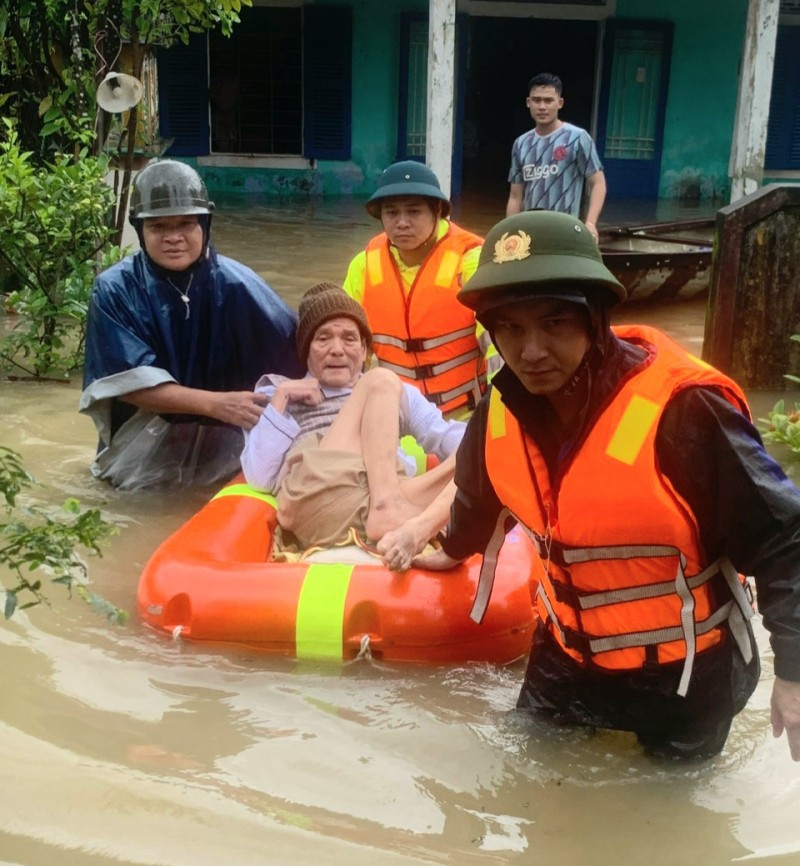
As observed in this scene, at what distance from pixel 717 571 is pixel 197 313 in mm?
2993

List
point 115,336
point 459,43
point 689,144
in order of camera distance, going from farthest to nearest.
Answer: point 689,144
point 459,43
point 115,336

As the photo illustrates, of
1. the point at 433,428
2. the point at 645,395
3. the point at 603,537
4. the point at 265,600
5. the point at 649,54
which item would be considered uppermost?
the point at 649,54

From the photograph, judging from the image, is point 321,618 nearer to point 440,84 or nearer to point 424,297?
point 424,297

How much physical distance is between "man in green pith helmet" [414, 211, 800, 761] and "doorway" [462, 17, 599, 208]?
44.2 feet

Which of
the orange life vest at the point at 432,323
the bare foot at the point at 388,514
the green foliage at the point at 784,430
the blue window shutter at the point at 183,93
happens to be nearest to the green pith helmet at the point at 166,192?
the orange life vest at the point at 432,323

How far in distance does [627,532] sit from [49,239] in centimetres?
477

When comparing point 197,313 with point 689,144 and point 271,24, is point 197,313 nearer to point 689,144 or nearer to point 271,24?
point 271,24

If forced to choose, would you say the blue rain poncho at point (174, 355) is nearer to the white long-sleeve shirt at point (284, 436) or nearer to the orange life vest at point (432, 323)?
the orange life vest at point (432, 323)

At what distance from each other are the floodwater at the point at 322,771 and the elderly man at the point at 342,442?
1.93 ft

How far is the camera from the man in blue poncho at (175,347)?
4.64 meters

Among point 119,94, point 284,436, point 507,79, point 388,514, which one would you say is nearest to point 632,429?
point 388,514

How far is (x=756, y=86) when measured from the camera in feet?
36.3

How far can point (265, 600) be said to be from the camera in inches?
136

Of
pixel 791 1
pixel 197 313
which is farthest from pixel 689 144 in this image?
pixel 197 313
